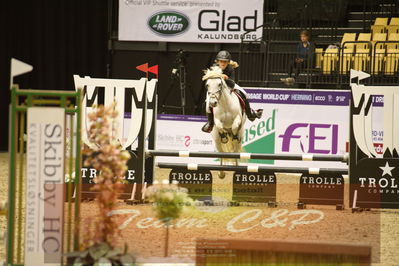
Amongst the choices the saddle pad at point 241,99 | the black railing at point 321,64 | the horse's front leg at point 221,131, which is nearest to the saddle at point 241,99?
the saddle pad at point 241,99

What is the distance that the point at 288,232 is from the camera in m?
7.59

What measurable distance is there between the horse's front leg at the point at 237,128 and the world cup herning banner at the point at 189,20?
4692 millimetres

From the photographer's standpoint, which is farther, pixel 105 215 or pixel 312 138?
pixel 312 138

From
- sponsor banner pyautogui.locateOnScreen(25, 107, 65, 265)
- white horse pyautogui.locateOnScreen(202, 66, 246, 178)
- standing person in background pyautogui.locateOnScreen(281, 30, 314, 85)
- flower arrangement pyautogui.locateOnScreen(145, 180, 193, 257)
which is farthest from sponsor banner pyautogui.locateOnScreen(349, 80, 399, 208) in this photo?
sponsor banner pyautogui.locateOnScreen(25, 107, 65, 265)

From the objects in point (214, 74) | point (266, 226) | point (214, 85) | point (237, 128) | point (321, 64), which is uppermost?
point (321, 64)

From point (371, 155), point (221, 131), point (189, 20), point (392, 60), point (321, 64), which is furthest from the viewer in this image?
point (189, 20)

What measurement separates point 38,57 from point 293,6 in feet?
18.5

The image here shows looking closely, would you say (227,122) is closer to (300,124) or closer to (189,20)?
(300,124)

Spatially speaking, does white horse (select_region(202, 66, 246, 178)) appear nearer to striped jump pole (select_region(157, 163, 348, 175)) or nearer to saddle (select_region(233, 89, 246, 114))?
saddle (select_region(233, 89, 246, 114))

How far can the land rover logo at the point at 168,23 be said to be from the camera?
1560 cm

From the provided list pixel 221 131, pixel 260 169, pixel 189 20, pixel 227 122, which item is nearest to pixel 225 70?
pixel 227 122

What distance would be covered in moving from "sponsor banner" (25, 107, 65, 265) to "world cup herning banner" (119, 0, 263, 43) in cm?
1068

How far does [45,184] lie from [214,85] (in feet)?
18.2

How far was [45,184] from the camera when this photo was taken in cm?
455
